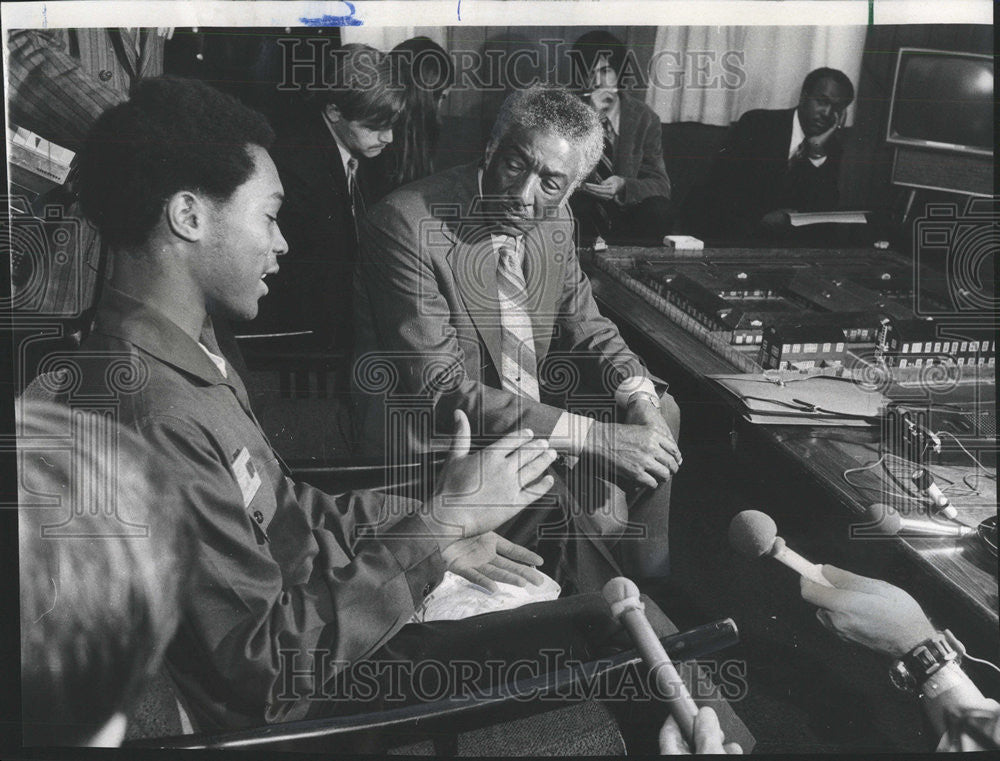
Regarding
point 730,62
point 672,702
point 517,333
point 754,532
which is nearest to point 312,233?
point 517,333

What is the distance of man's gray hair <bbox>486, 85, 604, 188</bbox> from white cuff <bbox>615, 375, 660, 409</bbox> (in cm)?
58

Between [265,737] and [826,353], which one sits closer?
[265,737]

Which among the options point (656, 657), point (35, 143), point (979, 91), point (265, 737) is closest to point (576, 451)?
point (656, 657)

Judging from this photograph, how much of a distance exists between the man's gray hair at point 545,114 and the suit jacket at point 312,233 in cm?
33

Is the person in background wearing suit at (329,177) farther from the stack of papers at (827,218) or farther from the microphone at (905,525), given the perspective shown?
the microphone at (905,525)

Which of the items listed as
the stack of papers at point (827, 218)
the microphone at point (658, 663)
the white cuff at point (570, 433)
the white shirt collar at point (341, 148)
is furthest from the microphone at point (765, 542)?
the white shirt collar at point (341, 148)

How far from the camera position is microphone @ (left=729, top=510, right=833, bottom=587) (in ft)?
7.48

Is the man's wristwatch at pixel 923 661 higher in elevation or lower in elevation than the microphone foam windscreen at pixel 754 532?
lower

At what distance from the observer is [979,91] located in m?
2.21

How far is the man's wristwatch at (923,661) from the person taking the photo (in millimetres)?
2217

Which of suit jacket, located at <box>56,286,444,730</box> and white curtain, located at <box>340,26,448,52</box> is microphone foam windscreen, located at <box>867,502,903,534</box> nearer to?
suit jacket, located at <box>56,286,444,730</box>

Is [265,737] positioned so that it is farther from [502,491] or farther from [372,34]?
[372,34]

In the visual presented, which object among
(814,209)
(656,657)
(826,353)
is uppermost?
(814,209)

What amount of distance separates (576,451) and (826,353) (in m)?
0.67
